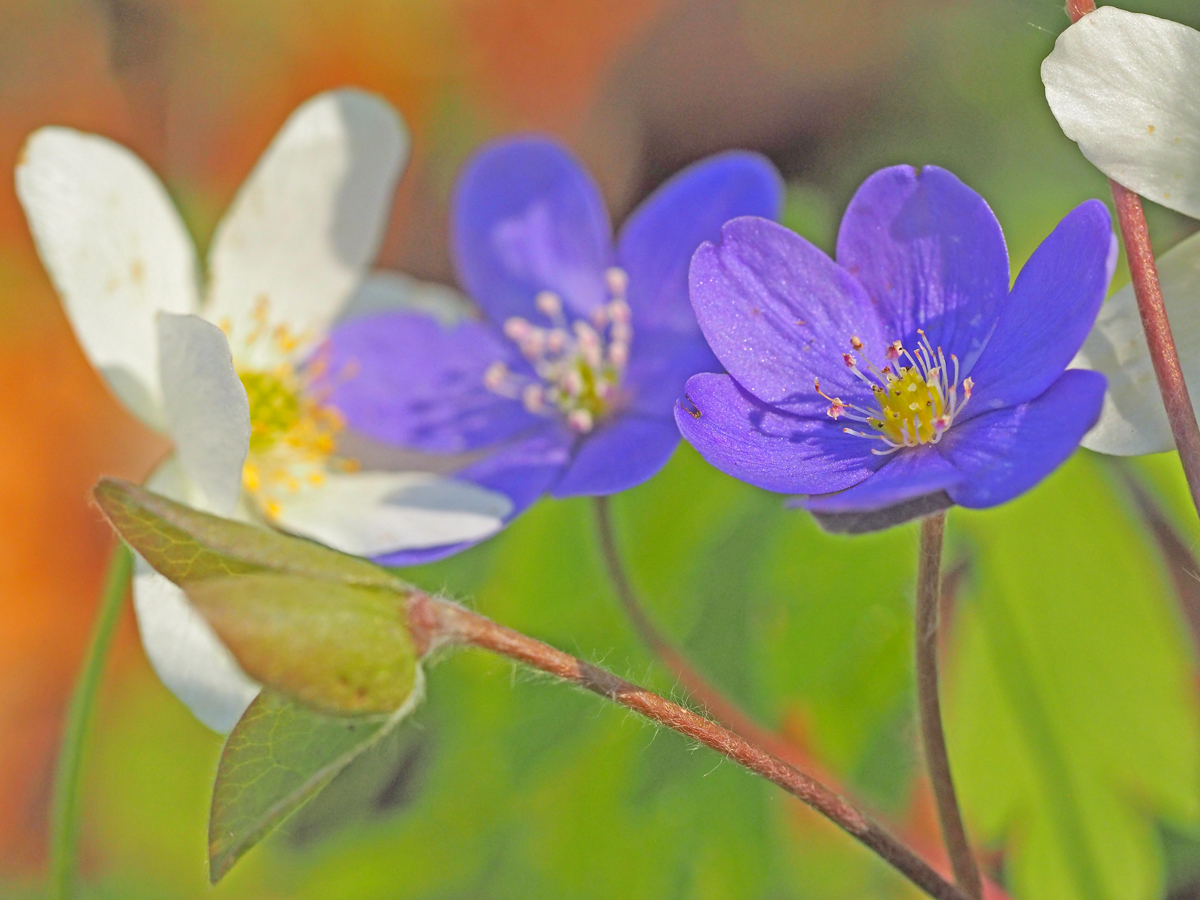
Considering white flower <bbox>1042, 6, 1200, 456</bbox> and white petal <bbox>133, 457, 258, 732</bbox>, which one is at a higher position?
white flower <bbox>1042, 6, 1200, 456</bbox>

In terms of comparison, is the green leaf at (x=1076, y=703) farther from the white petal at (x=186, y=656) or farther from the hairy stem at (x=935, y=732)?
the white petal at (x=186, y=656)

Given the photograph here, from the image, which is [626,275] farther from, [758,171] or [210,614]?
[210,614]

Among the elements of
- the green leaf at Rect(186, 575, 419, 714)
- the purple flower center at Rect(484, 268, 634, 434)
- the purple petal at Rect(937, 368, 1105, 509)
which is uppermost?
the purple petal at Rect(937, 368, 1105, 509)

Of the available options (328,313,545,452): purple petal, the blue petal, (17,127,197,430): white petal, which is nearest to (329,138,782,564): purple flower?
(328,313,545,452): purple petal

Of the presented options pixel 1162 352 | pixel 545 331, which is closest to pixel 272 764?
pixel 1162 352

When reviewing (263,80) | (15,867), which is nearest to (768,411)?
(15,867)

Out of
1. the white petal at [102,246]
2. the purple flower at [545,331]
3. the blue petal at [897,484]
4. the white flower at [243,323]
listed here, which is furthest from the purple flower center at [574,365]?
the blue petal at [897,484]

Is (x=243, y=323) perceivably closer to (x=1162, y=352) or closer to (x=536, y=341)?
(x=536, y=341)

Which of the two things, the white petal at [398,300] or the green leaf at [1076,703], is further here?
the white petal at [398,300]

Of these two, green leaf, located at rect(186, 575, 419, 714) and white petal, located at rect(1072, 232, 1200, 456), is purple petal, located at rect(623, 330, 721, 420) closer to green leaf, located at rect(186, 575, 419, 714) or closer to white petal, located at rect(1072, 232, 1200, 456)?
white petal, located at rect(1072, 232, 1200, 456)
